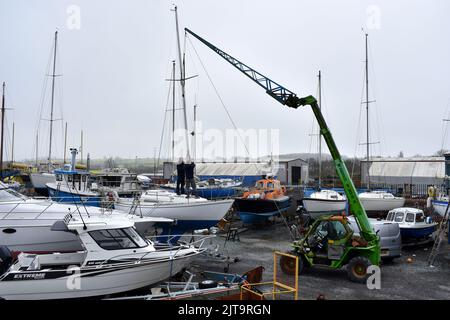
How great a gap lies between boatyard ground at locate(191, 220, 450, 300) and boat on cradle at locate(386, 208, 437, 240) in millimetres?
515

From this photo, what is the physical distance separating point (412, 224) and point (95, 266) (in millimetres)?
12412

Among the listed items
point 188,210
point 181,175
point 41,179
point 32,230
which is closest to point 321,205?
point 181,175

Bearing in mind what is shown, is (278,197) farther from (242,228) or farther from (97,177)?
(97,177)

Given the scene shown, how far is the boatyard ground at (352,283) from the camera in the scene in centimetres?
948

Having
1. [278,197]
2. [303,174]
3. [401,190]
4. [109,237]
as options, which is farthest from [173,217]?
[303,174]

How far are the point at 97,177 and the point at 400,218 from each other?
1576 centimetres

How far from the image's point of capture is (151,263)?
871 cm

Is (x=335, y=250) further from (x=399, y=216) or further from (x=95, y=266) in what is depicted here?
(x=399, y=216)

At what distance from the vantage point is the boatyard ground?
9.48 m

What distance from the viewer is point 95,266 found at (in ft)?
27.2

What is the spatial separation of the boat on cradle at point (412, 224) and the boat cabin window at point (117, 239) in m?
10.9

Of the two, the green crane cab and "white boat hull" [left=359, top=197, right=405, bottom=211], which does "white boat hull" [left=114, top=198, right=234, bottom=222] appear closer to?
the green crane cab

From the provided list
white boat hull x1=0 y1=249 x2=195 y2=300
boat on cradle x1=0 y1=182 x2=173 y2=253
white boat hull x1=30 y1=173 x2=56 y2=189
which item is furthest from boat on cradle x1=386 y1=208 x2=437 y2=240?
white boat hull x1=30 y1=173 x2=56 y2=189

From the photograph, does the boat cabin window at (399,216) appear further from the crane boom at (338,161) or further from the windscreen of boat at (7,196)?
the windscreen of boat at (7,196)
